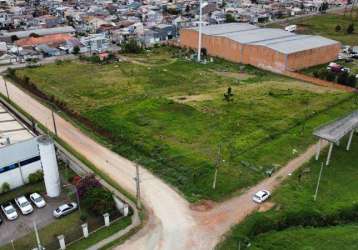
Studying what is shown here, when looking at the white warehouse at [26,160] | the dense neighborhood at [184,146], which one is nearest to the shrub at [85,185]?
the dense neighborhood at [184,146]

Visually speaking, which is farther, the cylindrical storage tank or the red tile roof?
the red tile roof

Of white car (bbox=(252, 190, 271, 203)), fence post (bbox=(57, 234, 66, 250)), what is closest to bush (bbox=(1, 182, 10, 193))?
fence post (bbox=(57, 234, 66, 250))

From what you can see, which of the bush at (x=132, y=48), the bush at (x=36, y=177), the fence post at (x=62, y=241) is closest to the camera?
the fence post at (x=62, y=241)

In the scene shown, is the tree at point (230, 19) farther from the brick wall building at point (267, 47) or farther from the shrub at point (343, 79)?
the shrub at point (343, 79)

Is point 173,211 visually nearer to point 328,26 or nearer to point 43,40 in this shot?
point 43,40

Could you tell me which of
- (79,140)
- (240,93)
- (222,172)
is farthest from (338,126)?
(79,140)

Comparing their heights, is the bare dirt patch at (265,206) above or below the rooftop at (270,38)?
below

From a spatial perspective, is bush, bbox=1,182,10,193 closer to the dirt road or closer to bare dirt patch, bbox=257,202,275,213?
the dirt road

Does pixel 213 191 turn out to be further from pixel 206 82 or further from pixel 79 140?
pixel 206 82

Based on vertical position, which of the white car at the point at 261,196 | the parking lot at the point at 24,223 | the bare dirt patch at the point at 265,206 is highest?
the white car at the point at 261,196
